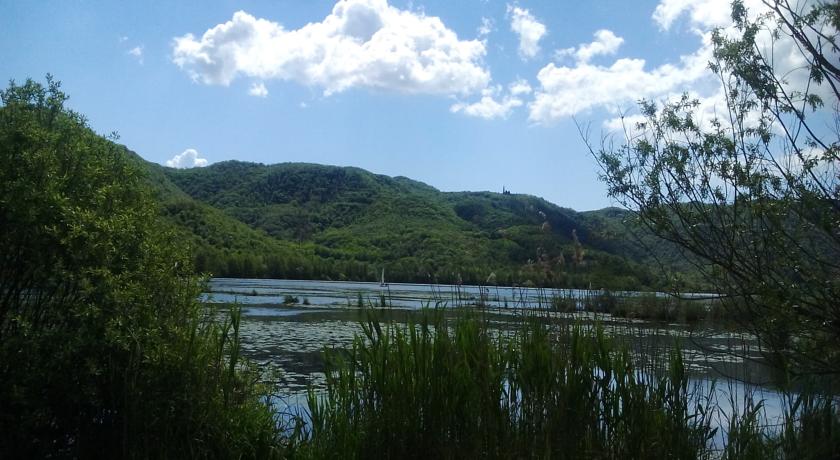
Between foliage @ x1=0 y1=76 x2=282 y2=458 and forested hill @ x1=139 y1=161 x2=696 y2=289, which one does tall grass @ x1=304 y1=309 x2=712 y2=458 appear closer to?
forested hill @ x1=139 y1=161 x2=696 y2=289

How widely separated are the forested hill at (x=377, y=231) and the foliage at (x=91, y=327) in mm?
1116

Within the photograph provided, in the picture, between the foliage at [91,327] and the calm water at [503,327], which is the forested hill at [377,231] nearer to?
the calm water at [503,327]

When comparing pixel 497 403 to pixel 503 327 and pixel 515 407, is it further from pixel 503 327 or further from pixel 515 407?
pixel 503 327

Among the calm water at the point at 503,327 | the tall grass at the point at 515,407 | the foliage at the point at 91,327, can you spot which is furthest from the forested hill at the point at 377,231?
the foliage at the point at 91,327

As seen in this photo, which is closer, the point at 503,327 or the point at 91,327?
the point at 91,327

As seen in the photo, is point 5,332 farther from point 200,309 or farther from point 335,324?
point 335,324

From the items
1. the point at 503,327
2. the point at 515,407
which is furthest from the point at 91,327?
the point at 503,327

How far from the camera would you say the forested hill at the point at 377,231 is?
23.3 ft

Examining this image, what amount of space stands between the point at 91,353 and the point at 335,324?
22.4 metres

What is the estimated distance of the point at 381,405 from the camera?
5.45m

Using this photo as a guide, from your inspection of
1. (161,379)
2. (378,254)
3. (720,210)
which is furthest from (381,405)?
(378,254)

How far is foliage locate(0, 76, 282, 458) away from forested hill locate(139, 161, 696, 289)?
112 cm

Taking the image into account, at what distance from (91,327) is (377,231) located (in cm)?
12754

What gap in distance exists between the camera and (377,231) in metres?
132
